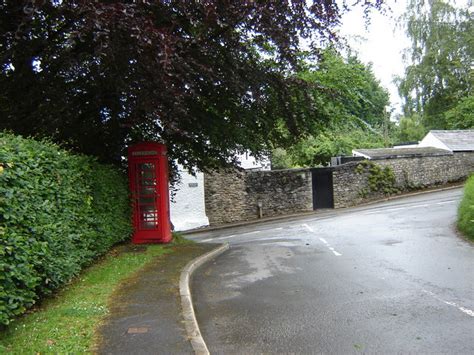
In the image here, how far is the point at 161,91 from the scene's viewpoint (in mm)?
8383

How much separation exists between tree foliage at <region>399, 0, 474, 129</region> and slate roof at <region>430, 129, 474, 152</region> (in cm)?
935

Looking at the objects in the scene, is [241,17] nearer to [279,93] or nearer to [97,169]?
[279,93]

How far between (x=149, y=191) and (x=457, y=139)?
1172 inches

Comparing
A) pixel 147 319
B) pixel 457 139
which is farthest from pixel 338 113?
pixel 457 139

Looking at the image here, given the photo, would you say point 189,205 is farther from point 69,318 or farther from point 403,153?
point 69,318

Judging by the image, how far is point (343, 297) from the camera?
266 inches

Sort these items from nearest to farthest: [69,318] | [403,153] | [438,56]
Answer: [69,318], [403,153], [438,56]

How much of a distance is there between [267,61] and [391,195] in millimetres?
18483

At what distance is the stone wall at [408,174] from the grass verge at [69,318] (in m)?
20.8

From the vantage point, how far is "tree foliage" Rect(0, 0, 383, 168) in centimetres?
789

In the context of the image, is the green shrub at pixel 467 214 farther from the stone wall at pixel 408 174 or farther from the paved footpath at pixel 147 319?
the stone wall at pixel 408 174

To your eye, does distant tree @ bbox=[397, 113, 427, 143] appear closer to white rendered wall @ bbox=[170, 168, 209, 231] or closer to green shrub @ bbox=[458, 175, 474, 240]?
white rendered wall @ bbox=[170, 168, 209, 231]

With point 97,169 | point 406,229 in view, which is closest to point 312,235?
point 406,229

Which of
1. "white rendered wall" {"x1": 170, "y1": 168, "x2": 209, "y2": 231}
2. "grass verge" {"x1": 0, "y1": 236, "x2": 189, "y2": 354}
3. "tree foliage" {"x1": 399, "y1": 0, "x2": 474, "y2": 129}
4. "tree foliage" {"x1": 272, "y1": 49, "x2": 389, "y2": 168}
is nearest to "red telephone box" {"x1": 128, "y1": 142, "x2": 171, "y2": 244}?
"grass verge" {"x1": 0, "y1": 236, "x2": 189, "y2": 354}
